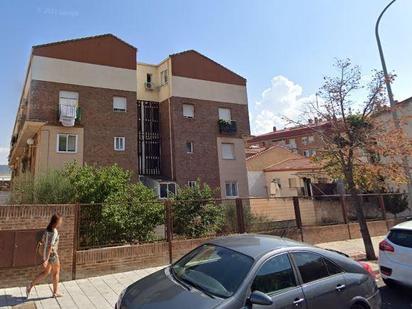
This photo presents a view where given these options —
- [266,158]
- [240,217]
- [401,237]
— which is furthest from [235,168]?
[401,237]

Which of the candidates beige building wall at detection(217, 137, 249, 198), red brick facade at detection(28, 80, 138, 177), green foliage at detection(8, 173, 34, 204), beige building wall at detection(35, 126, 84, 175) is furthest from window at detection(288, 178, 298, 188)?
green foliage at detection(8, 173, 34, 204)

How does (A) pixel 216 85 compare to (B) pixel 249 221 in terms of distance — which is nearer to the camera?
(B) pixel 249 221

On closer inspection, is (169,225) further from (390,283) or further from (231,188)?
(231,188)

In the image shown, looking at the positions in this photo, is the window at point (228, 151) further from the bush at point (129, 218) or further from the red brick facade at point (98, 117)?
the bush at point (129, 218)

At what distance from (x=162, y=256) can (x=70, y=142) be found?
1449 cm

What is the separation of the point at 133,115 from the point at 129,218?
49.0 ft

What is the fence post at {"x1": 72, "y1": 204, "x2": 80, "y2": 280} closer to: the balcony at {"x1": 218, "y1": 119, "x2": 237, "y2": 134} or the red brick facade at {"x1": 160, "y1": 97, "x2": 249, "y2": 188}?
the red brick facade at {"x1": 160, "y1": 97, "x2": 249, "y2": 188}

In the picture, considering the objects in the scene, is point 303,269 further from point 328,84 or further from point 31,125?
point 31,125

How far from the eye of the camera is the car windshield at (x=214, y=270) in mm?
4191

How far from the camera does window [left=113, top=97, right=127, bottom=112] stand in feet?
78.4

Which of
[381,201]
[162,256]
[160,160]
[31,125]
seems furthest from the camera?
[160,160]

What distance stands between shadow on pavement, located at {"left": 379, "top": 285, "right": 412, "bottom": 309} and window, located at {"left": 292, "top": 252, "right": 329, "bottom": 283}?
287cm

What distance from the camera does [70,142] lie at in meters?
21.9

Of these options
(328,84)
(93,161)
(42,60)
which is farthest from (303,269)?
(42,60)
